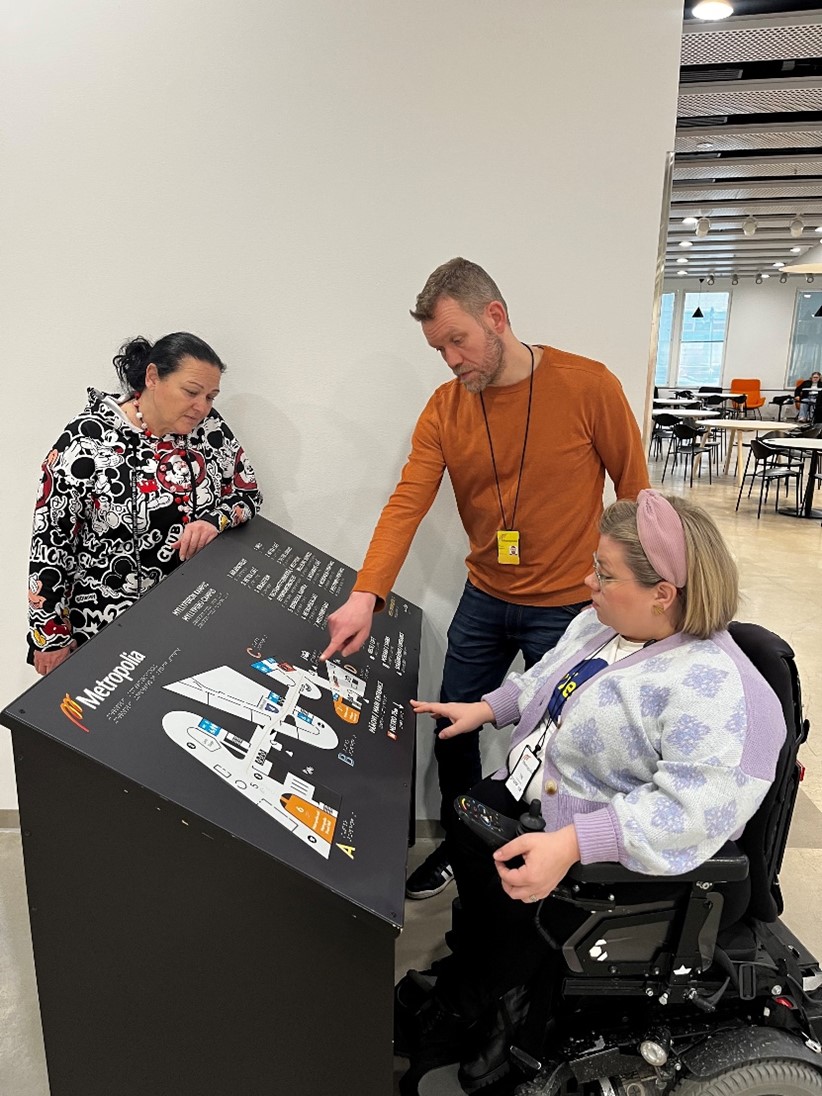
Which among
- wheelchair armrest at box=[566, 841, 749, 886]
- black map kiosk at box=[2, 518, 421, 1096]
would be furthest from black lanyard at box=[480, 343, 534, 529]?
wheelchair armrest at box=[566, 841, 749, 886]

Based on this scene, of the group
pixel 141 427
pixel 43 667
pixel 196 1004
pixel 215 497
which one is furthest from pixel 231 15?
pixel 196 1004

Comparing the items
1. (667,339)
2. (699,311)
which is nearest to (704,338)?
(667,339)

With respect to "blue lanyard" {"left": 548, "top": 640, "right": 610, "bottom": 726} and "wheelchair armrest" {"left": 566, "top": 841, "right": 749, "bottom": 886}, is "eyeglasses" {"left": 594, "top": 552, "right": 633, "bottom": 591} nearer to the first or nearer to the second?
"blue lanyard" {"left": 548, "top": 640, "right": 610, "bottom": 726}

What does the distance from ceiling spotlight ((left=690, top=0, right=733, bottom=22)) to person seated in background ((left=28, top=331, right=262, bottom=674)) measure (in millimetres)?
3405

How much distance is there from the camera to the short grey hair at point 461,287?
1841mm

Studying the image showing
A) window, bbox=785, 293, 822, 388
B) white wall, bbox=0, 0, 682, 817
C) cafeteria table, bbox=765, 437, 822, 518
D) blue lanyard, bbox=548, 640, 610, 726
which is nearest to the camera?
blue lanyard, bbox=548, 640, 610, 726

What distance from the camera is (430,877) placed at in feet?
8.19

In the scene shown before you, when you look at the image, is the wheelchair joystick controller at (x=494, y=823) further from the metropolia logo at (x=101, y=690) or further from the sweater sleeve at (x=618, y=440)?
the sweater sleeve at (x=618, y=440)

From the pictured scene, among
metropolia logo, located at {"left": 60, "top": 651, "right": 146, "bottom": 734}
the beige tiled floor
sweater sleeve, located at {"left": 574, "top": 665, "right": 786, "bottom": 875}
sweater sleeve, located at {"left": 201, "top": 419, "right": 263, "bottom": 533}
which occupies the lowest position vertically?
the beige tiled floor

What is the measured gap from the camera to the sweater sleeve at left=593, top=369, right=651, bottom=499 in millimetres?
2016

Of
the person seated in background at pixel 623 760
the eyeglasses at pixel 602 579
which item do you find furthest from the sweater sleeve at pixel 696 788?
the eyeglasses at pixel 602 579

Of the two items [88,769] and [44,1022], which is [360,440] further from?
[44,1022]

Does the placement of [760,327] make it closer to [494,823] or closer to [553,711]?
[553,711]

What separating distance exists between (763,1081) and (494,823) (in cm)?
66
